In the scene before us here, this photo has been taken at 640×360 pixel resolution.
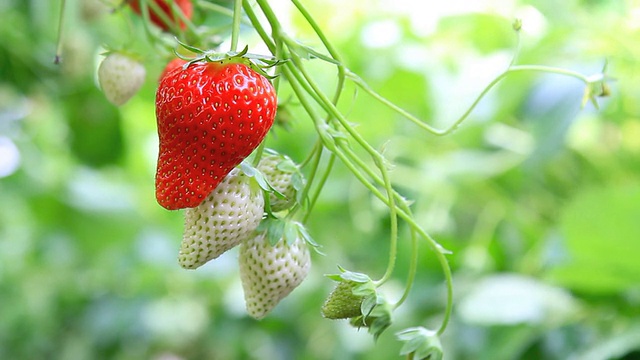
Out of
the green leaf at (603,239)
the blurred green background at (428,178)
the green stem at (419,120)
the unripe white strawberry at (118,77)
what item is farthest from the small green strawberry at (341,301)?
the green leaf at (603,239)

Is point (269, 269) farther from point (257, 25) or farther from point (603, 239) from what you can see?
point (603, 239)

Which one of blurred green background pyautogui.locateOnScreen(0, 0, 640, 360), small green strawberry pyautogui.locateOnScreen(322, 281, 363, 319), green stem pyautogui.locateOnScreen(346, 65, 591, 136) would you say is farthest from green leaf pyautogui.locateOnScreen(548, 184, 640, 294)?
small green strawberry pyautogui.locateOnScreen(322, 281, 363, 319)

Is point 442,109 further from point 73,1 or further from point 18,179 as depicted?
point 18,179

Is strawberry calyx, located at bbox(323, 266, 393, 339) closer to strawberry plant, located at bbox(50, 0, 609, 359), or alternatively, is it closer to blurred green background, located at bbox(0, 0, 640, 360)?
strawberry plant, located at bbox(50, 0, 609, 359)

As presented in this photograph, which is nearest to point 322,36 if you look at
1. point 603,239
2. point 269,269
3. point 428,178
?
point 269,269

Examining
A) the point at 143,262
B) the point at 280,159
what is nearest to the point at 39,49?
the point at 143,262

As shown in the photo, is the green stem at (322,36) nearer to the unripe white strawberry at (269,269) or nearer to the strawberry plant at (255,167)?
the strawberry plant at (255,167)
